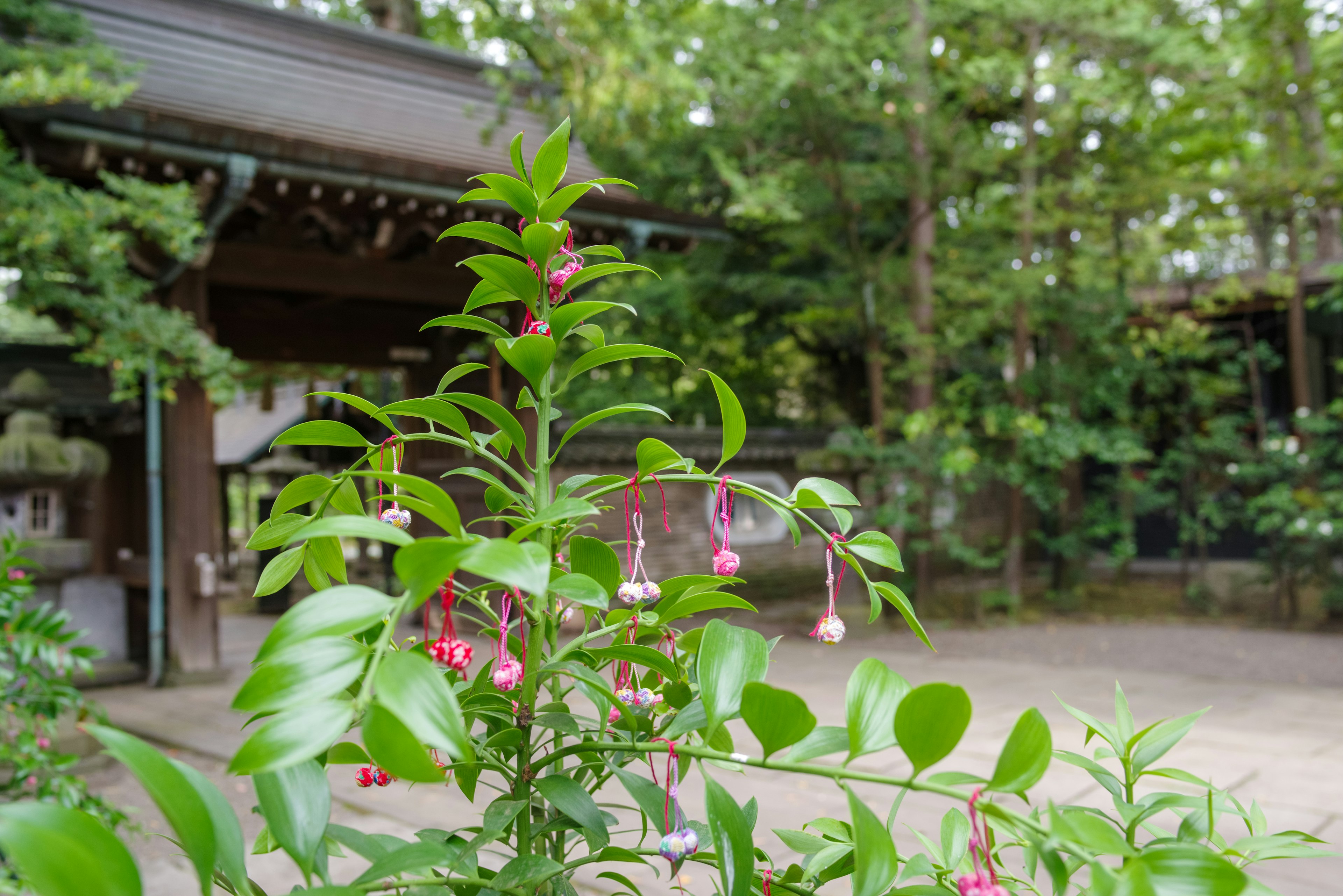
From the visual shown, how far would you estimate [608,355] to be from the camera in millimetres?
720

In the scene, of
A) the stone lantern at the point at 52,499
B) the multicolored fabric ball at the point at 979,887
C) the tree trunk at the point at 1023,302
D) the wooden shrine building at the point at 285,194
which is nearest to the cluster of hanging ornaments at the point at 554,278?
the multicolored fabric ball at the point at 979,887

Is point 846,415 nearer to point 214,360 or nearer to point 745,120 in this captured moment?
point 745,120

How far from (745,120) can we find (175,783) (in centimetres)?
766

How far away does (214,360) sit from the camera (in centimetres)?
421

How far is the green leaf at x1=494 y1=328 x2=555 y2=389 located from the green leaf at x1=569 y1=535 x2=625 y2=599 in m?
0.15

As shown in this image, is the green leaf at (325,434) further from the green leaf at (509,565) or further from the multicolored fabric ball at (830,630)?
the multicolored fabric ball at (830,630)

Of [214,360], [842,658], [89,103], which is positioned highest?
[89,103]

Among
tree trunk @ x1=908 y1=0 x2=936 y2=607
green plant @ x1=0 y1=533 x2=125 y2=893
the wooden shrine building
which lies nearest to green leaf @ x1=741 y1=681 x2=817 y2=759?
green plant @ x1=0 y1=533 x2=125 y2=893

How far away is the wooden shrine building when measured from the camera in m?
4.64

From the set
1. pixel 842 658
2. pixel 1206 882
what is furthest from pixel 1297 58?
pixel 1206 882

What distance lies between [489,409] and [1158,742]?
0.59 m

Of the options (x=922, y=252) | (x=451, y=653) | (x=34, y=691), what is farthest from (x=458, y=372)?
(x=922, y=252)

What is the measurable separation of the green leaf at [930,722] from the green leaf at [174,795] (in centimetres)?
34

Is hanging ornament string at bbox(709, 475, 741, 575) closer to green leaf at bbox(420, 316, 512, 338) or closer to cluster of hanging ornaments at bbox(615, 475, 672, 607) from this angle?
cluster of hanging ornaments at bbox(615, 475, 672, 607)
